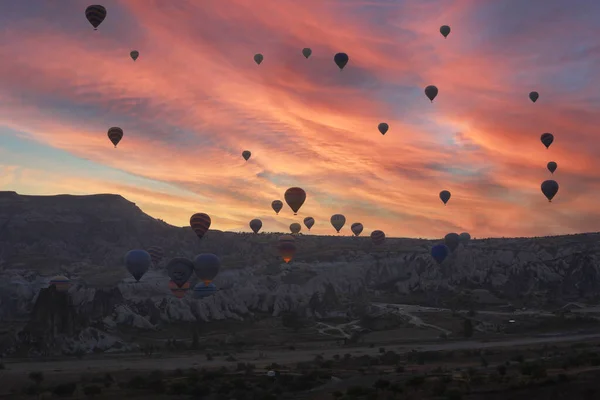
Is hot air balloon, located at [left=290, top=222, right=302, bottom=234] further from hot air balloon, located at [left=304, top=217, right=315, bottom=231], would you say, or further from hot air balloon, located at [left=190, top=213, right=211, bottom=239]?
hot air balloon, located at [left=190, top=213, right=211, bottom=239]

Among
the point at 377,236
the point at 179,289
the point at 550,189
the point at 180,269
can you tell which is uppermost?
the point at 550,189

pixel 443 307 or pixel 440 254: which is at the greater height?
pixel 440 254

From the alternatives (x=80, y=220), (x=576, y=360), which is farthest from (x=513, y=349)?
(x=80, y=220)

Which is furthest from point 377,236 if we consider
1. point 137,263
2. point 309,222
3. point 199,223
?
point 137,263

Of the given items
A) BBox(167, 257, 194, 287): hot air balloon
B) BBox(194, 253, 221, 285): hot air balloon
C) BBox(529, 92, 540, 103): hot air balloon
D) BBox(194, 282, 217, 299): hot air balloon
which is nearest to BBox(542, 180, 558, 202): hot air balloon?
BBox(529, 92, 540, 103): hot air balloon

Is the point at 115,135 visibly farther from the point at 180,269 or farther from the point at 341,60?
the point at 341,60

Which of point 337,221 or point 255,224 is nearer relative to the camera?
point 337,221

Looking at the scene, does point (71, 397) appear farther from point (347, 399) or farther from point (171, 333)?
point (171, 333)

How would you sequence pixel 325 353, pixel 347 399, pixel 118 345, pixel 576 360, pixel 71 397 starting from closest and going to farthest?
pixel 347 399 < pixel 71 397 < pixel 576 360 < pixel 325 353 < pixel 118 345
